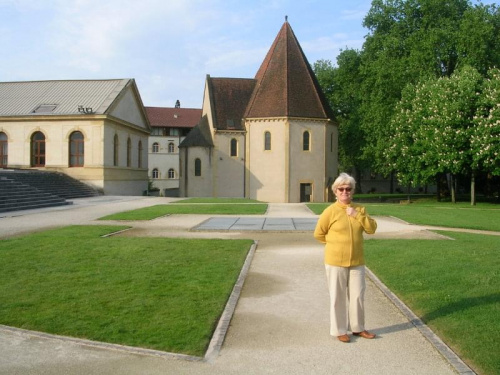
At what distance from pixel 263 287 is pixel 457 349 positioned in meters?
3.65

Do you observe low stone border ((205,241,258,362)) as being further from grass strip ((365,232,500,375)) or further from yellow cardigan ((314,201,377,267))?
grass strip ((365,232,500,375))

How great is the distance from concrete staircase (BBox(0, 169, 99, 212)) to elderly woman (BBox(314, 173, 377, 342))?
1971 centimetres

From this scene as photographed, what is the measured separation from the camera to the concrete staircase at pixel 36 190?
2352 cm

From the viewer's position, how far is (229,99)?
48.5 metres

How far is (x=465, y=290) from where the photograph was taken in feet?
26.5

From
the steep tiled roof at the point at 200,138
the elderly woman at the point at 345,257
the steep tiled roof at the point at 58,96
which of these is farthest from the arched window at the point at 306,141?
the elderly woman at the point at 345,257

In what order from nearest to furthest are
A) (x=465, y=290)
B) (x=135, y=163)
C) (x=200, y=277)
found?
(x=465, y=290) → (x=200, y=277) → (x=135, y=163)

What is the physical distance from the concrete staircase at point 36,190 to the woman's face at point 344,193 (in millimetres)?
19785

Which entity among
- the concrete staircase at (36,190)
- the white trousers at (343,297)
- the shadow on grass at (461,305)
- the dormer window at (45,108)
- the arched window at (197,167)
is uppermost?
the dormer window at (45,108)

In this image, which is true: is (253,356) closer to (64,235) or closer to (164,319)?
(164,319)

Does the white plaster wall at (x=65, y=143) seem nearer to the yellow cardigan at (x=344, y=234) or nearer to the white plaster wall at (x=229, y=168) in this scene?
the white plaster wall at (x=229, y=168)

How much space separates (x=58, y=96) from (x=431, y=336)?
39409 mm

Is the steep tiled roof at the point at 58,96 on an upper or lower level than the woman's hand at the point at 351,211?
upper

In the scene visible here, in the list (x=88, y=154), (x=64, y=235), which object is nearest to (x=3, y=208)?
(x=64, y=235)
